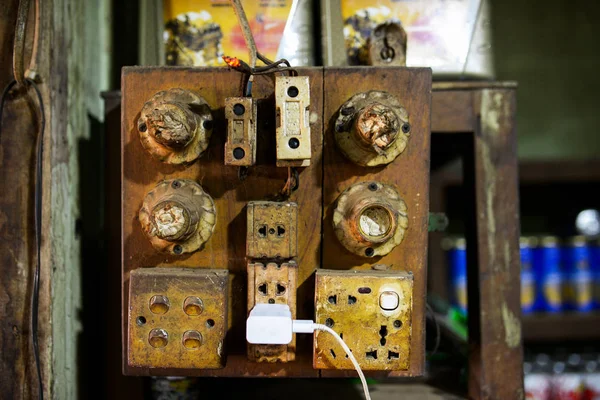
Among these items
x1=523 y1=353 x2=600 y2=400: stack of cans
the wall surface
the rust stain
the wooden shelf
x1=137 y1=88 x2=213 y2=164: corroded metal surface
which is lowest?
x1=523 y1=353 x2=600 y2=400: stack of cans

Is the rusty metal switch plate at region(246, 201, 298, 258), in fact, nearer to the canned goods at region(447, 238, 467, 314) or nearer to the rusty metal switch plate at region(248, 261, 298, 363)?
the rusty metal switch plate at region(248, 261, 298, 363)

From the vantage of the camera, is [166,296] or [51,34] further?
[51,34]

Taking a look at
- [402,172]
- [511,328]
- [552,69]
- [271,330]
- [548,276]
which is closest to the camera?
[271,330]

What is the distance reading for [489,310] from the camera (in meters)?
0.85

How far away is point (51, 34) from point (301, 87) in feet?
1.60

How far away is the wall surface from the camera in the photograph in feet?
4.93

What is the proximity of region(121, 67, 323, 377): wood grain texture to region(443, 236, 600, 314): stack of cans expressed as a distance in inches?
33.2

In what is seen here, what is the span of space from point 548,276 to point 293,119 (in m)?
1.14

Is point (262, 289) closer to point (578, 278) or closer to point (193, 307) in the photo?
point (193, 307)

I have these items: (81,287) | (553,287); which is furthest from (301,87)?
(553,287)

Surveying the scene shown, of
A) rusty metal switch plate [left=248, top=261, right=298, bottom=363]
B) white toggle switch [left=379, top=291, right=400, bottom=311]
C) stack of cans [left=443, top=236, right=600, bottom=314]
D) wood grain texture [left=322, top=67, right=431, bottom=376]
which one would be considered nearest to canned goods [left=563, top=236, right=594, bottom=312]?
stack of cans [left=443, top=236, right=600, bottom=314]

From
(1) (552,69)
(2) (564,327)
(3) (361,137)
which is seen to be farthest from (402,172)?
(1) (552,69)

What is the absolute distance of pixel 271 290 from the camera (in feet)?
2.16

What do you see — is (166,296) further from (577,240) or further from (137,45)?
(577,240)
